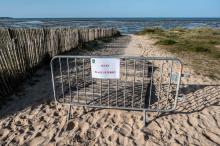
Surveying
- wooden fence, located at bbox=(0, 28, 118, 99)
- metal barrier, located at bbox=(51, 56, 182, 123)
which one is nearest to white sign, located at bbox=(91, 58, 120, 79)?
metal barrier, located at bbox=(51, 56, 182, 123)

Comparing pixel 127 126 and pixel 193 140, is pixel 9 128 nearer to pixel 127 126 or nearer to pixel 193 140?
pixel 127 126

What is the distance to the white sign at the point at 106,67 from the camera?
17.4ft

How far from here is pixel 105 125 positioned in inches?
216

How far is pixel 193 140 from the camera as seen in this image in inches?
197

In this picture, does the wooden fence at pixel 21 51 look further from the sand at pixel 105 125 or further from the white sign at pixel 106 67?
the white sign at pixel 106 67

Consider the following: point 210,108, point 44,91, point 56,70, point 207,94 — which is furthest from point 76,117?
point 56,70

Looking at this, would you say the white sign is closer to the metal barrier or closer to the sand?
the metal barrier

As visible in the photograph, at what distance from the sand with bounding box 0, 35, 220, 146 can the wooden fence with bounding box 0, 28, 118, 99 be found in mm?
643

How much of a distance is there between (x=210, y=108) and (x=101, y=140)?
2964 millimetres

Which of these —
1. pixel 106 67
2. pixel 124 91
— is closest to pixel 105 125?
pixel 124 91

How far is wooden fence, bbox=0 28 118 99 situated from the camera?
24.1ft

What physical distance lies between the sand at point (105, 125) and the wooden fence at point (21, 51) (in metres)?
0.64

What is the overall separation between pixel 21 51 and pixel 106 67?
3965 millimetres

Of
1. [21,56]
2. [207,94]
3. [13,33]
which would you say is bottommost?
[207,94]
